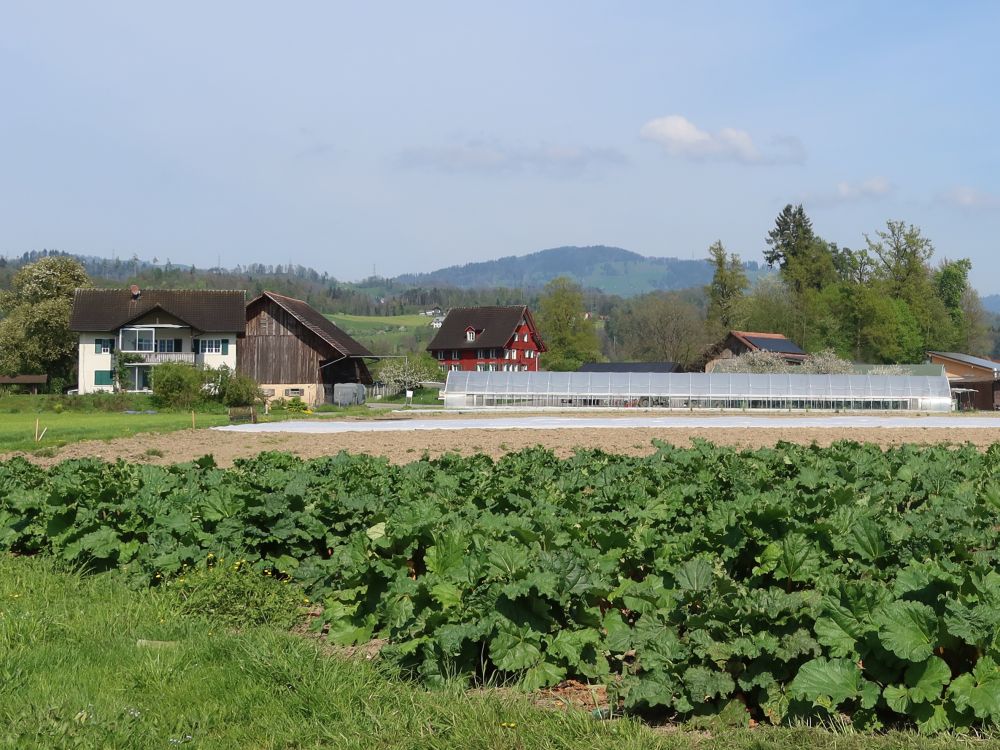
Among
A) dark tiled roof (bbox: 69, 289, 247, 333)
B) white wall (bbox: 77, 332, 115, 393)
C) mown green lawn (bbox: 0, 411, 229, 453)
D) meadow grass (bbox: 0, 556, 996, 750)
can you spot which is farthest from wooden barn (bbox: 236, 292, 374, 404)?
meadow grass (bbox: 0, 556, 996, 750)

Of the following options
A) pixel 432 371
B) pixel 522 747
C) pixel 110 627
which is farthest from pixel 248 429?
pixel 432 371

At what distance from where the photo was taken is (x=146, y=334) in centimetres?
6769

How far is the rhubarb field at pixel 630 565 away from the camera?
5406 millimetres

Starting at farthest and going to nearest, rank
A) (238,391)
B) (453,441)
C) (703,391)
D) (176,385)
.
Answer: (703,391)
(238,391)
(176,385)
(453,441)

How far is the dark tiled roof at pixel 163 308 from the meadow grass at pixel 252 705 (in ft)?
204

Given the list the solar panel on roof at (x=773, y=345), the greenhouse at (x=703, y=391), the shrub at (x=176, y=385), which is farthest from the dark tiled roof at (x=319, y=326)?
the solar panel on roof at (x=773, y=345)

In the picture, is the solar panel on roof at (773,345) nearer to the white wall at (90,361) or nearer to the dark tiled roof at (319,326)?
the dark tiled roof at (319,326)

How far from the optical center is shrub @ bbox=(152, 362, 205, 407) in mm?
54281

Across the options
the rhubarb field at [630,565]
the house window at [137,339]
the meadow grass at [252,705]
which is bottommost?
the meadow grass at [252,705]

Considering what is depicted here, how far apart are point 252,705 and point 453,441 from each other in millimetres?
24653

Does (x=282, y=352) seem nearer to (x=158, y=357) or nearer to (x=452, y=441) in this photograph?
(x=158, y=357)

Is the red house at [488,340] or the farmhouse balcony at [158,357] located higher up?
the red house at [488,340]

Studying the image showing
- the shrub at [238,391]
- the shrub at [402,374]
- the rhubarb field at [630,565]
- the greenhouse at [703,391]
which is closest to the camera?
the rhubarb field at [630,565]

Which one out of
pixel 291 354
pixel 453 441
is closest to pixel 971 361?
pixel 291 354
